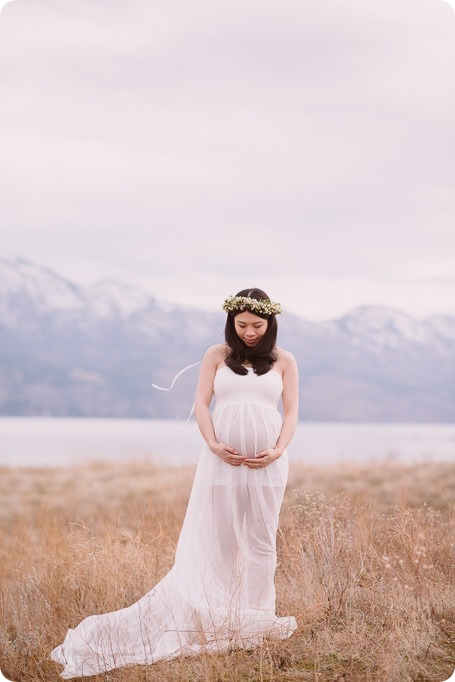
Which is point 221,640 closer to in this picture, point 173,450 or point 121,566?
point 121,566

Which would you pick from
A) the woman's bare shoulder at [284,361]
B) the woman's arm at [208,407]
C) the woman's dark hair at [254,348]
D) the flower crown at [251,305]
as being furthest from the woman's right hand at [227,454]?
the flower crown at [251,305]

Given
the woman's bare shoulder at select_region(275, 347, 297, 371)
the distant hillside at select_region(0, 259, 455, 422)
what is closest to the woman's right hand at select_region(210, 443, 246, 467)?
the woman's bare shoulder at select_region(275, 347, 297, 371)

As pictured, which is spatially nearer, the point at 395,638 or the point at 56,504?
the point at 395,638

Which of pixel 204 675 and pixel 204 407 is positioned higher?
pixel 204 407

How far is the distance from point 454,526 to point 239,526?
9.95 ft

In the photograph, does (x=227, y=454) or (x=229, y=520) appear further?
(x=229, y=520)

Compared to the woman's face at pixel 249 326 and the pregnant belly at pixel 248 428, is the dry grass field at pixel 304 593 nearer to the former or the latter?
the pregnant belly at pixel 248 428

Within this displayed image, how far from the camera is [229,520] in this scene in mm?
5691

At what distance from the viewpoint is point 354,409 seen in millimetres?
160250

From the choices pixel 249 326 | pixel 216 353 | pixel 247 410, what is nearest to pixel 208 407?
pixel 247 410

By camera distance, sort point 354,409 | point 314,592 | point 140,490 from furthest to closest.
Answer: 1. point 354,409
2. point 140,490
3. point 314,592

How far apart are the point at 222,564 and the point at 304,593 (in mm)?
931

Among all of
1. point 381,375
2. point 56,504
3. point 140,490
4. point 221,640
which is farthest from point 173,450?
point 381,375

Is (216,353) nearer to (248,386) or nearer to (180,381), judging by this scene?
(248,386)
